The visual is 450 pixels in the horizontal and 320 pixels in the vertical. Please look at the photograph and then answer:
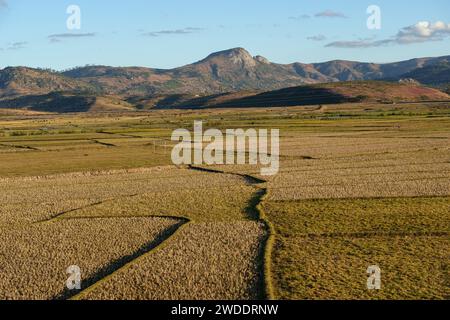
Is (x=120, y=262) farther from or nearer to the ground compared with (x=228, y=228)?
nearer to the ground

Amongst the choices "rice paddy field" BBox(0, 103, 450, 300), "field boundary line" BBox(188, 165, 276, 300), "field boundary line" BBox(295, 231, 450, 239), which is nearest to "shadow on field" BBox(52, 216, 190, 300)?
"rice paddy field" BBox(0, 103, 450, 300)

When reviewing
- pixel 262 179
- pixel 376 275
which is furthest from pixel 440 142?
pixel 376 275

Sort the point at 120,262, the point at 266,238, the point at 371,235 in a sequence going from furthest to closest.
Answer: the point at 266,238 < the point at 371,235 < the point at 120,262

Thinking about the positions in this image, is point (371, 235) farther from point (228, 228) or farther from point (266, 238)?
point (228, 228)

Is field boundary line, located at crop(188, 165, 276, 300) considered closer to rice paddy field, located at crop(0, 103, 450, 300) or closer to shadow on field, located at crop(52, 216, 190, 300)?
rice paddy field, located at crop(0, 103, 450, 300)

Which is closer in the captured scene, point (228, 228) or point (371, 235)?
point (371, 235)

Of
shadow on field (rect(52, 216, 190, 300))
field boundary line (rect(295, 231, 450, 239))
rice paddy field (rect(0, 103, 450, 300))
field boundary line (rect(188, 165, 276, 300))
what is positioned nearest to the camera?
field boundary line (rect(188, 165, 276, 300))

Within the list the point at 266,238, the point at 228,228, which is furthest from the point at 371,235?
the point at 228,228

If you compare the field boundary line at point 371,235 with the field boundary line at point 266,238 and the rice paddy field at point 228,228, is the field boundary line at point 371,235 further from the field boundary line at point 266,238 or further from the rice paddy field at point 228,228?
the field boundary line at point 266,238
